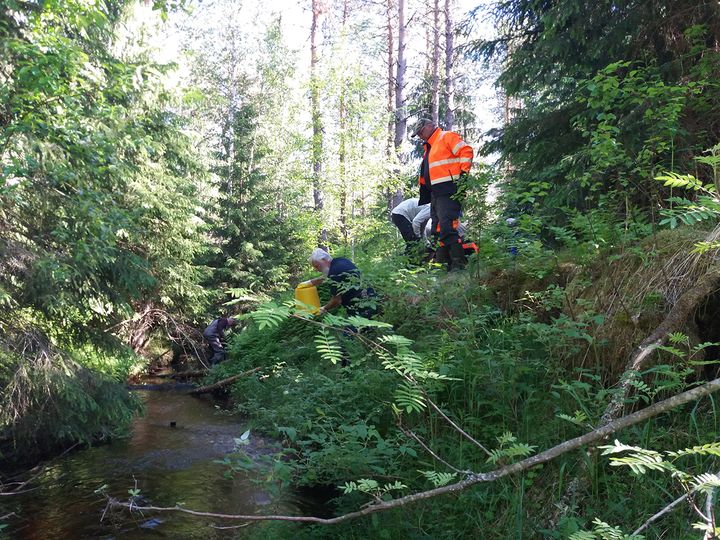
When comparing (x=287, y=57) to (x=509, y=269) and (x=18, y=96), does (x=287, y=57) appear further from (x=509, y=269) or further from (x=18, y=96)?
(x=509, y=269)

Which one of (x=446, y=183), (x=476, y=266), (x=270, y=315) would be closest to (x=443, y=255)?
(x=446, y=183)

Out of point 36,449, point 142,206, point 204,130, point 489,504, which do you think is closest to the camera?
point 489,504

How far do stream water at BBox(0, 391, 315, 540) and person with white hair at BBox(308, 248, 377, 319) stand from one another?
171 centimetres

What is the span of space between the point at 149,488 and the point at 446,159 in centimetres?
469

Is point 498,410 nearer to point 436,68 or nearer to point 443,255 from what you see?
point 443,255

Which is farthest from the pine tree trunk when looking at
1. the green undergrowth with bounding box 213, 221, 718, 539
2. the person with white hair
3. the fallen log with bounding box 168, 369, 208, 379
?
the green undergrowth with bounding box 213, 221, 718, 539

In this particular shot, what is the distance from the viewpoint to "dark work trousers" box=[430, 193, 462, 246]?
240 inches

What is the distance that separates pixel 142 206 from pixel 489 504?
31.5 feet

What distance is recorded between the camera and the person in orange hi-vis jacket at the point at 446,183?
602cm

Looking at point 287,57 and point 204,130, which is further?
point 204,130

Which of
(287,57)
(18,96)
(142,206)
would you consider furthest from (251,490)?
(287,57)

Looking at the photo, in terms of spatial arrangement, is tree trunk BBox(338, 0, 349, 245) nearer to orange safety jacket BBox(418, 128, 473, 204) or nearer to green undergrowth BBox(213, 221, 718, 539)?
orange safety jacket BBox(418, 128, 473, 204)

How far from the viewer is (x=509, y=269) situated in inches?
179

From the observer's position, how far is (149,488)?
5160mm
